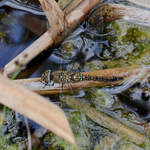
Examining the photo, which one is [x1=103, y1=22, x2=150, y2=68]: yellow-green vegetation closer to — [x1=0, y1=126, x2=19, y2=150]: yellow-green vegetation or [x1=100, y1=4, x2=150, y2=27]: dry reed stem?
[x1=100, y1=4, x2=150, y2=27]: dry reed stem

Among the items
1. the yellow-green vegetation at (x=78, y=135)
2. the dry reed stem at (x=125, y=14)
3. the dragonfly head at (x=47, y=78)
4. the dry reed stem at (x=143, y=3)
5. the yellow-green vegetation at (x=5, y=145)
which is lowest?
the yellow-green vegetation at (x=5, y=145)

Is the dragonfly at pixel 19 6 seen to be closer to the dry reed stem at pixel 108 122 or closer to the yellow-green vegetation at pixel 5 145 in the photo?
the dry reed stem at pixel 108 122

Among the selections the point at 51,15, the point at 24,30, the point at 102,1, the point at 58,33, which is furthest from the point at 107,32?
the point at 24,30

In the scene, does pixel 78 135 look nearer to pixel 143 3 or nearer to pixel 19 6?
pixel 143 3

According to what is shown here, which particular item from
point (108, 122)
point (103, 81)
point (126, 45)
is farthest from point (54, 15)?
point (108, 122)

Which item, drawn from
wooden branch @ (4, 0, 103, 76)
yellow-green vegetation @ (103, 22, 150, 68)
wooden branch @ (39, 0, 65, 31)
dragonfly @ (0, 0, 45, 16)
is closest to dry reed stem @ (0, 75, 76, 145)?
wooden branch @ (4, 0, 103, 76)

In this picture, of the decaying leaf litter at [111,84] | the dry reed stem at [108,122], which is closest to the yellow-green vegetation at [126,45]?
the decaying leaf litter at [111,84]

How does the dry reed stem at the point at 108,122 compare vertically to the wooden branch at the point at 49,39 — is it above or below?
below
